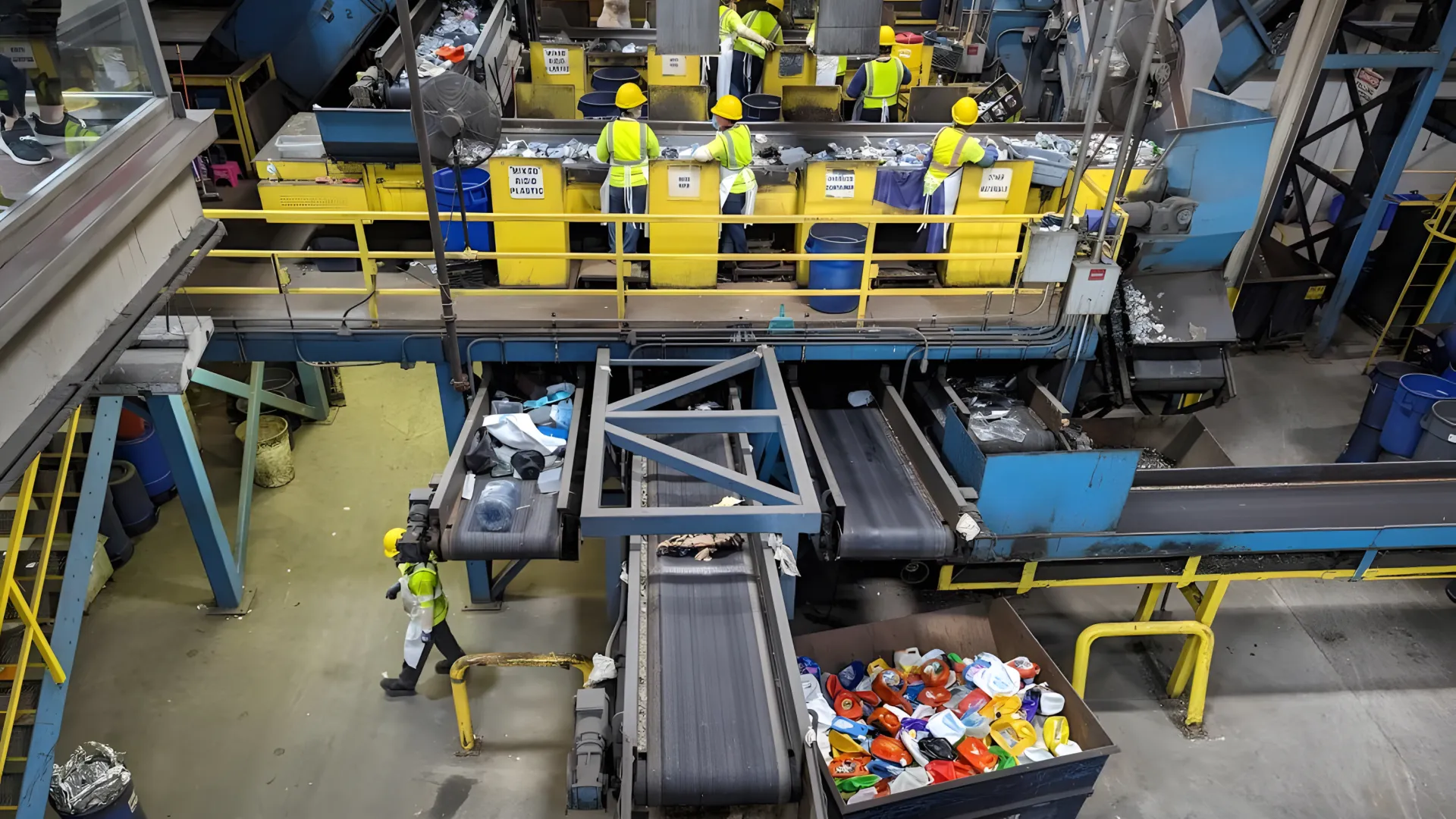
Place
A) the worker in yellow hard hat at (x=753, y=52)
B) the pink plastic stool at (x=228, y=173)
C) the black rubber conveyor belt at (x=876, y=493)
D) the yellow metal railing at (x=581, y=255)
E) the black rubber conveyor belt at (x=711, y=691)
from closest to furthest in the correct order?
the black rubber conveyor belt at (x=711, y=691)
the black rubber conveyor belt at (x=876, y=493)
the yellow metal railing at (x=581, y=255)
the pink plastic stool at (x=228, y=173)
the worker in yellow hard hat at (x=753, y=52)

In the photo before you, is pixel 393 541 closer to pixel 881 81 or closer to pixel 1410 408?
pixel 881 81

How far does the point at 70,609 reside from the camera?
195 inches

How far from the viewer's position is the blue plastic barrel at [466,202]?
6449mm

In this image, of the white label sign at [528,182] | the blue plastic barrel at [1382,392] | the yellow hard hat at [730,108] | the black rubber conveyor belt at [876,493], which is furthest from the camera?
the blue plastic barrel at [1382,392]

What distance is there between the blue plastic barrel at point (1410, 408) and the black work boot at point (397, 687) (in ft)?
26.9

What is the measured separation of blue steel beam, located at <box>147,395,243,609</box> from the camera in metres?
6.01

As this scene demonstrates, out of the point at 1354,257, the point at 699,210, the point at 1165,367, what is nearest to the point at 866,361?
the point at 699,210

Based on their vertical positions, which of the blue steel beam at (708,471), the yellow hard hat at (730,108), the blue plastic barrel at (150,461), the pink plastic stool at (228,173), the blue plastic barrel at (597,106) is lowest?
the blue plastic barrel at (150,461)

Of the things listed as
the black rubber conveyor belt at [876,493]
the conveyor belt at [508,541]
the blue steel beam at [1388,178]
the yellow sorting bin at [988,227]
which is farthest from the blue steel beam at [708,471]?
the blue steel beam at [1388,178]

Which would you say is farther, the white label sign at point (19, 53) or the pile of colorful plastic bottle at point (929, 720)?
the pile of colorful plastic bottle at point (929, 720)

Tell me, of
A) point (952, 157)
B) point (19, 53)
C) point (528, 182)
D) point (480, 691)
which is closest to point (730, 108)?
point (528, 182)

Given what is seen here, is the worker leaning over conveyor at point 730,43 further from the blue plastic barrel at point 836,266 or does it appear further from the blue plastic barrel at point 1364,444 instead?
the blue plastic barrel at point 1364,444

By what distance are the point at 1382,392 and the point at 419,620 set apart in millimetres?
8092

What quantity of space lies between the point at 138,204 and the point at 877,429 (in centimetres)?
463
